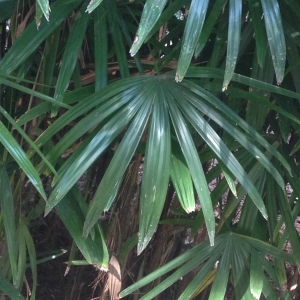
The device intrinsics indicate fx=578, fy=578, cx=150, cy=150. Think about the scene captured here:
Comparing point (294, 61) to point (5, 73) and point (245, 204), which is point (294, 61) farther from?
point (5, 73)

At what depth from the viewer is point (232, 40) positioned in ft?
2.73

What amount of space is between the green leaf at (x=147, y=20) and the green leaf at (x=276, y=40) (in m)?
0.20

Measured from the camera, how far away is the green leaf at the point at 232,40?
821 millimetres

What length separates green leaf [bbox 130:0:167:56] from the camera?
74 cm

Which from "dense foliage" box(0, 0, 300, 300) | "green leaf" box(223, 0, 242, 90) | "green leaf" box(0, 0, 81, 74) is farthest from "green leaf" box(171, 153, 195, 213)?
Result: "green leaf" box(0, 0, 81, 74)

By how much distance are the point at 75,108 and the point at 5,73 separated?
0.13 meters

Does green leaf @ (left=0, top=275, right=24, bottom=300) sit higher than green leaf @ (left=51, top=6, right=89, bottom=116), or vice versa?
green leaf @ (left=51, top=6, right=89, bottom=116)

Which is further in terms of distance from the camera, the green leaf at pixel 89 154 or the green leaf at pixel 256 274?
the green leaf at pixel 256 274

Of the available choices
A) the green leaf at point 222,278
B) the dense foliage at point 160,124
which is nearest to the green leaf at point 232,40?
the dense foliage at point 160,124

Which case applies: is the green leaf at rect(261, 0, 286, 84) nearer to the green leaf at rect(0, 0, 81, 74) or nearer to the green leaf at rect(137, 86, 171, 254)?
the green leaf at rect(137, 86, 171, 254)

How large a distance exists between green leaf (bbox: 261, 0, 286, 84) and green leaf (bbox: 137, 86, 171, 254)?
0.63ft

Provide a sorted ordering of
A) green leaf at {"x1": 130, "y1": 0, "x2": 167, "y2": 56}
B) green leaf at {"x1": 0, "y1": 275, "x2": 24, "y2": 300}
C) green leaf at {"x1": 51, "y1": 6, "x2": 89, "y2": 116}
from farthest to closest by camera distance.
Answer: green leaf at {"x1": 0, "y1": 275, "x2": 24, "y2": 300}
green leaf at {"x1": 51, "y1": 6, "x2": 89, "y2": 116}
green leaf at {"x1": 130, "y1": 0, "x2": 167, "y2": 56}

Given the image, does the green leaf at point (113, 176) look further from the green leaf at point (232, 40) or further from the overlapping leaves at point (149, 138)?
the green leaf at point (232, 40)

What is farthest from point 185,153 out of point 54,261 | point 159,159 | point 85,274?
point 54,261
